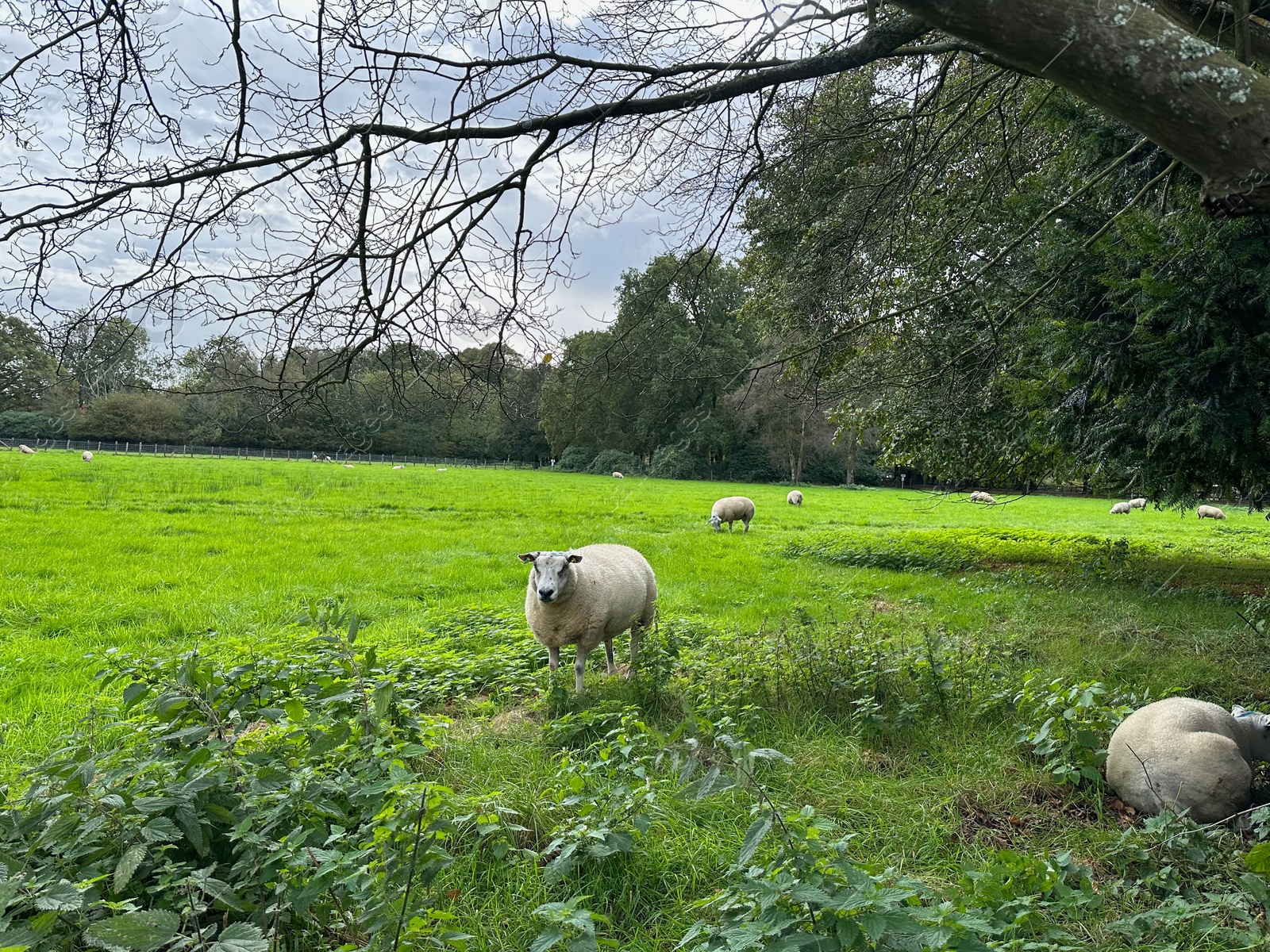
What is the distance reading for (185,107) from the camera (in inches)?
148

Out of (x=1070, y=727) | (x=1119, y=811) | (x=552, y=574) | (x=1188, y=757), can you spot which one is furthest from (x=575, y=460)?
(x=1188, y=757)

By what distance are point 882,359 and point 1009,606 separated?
14.2 ft

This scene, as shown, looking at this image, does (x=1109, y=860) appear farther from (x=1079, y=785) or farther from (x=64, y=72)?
(x=64, y=72)

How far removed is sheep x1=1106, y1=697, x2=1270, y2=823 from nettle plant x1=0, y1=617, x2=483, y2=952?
3499 mm

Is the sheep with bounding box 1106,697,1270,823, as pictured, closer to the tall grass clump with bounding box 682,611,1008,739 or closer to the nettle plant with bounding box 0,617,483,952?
the tall grass clump with bounding box 682,611,1008,739

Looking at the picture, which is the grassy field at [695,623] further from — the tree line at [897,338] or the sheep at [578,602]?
the tree line at [897,338]

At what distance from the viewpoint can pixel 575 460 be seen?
45.4 meters

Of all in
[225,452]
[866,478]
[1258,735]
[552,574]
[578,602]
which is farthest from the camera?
[225,452]

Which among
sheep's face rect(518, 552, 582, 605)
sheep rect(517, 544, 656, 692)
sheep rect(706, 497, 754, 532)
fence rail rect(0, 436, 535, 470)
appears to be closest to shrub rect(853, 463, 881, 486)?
fence rail rect(0, 436, 535, 470)

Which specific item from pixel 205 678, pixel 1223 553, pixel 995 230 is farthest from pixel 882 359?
pixel 1223 553

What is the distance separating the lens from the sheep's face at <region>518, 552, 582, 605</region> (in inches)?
230


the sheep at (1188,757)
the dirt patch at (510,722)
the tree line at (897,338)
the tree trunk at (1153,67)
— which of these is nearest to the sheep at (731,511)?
the tree line at (897,338)

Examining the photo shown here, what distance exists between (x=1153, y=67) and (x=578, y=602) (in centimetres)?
509

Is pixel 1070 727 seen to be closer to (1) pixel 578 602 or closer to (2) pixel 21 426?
(1) pixel 578 602
